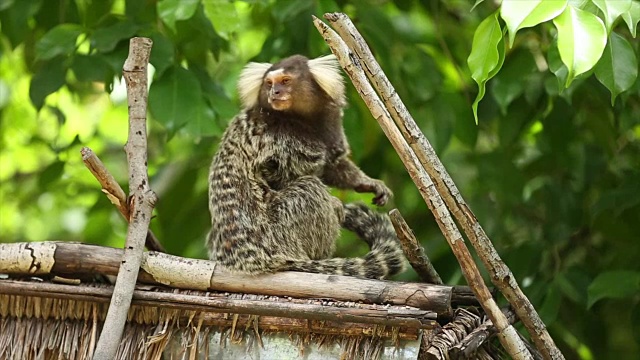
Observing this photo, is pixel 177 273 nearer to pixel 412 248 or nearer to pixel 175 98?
pixel 412 248

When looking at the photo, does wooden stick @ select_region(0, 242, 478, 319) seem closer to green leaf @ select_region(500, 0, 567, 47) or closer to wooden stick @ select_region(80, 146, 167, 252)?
wooden stick @ select_region(80, 146, 167, 252)

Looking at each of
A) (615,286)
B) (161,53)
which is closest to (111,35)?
(161,53)

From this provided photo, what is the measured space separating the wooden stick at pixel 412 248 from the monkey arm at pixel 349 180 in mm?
614

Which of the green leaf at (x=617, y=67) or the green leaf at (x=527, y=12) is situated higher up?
the green leaf at (x=527, y=12)

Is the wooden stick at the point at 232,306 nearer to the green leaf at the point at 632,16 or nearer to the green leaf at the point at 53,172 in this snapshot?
the green leaf at the point at 632,16

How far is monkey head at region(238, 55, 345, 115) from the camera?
432 cm

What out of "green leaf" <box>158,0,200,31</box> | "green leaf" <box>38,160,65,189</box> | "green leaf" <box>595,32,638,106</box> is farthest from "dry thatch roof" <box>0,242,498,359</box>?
"green leaf" <box>38,160,65,189</box>

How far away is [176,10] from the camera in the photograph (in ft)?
14.3

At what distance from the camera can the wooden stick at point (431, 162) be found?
10.7ft

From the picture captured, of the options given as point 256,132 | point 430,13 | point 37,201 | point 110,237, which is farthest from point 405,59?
point 37,201

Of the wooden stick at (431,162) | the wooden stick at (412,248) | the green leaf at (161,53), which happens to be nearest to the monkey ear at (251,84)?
the green leaf at (161,53)

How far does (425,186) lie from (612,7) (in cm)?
96

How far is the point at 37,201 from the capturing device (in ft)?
26.4

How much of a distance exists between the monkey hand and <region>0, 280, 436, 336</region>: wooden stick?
0.97 m
